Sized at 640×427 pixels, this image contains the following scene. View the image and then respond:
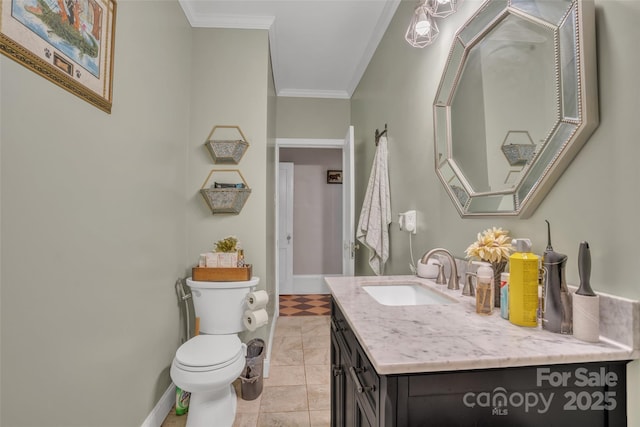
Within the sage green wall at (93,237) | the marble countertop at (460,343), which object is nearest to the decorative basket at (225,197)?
the sage green wall at (93,237)

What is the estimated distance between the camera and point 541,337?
747mm

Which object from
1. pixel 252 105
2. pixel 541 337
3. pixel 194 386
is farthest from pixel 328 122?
pixel 541 337

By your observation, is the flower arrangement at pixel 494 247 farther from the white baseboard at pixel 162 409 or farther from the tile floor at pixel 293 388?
the white baseboard at pixel 162 409

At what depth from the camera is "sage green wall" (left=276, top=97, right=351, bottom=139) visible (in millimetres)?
3592

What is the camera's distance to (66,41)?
41.7 inches

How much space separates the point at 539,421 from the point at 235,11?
2780mm

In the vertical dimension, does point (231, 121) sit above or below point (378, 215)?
above

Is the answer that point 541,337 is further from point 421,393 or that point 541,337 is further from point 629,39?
point 629,39

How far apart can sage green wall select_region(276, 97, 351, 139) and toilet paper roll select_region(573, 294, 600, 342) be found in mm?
3167

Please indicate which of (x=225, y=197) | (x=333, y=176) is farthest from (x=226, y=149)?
(x=333, y=176)

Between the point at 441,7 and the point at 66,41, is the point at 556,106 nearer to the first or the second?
the point at 441,7

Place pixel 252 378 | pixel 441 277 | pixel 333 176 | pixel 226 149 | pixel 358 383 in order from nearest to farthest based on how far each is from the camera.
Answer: pixel 358 383 < pixel 441 277 < pixel 252 378 < pixel 226 149 < pixel 333 176

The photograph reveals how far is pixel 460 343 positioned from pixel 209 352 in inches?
55.6

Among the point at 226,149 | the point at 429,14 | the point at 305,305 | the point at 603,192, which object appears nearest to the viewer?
the point at 603,192
